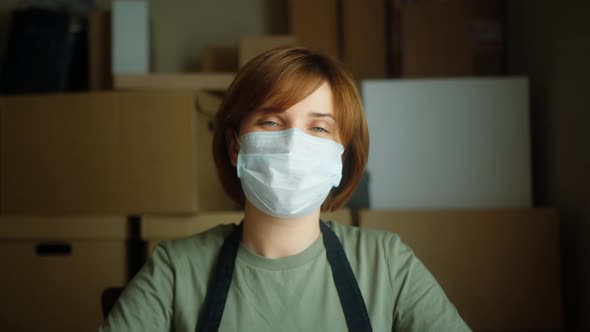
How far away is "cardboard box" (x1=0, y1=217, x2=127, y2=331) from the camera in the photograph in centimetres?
146

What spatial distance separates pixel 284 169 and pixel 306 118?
11cm

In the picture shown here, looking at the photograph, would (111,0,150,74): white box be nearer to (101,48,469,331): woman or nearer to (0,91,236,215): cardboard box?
(0,91,236,215): cardboard box

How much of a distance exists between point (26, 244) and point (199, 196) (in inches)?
22.9

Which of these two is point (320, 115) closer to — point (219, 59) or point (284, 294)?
point (284, 294)

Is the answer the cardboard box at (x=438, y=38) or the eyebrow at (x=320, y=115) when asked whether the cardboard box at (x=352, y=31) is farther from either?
the eyebrow at (x=320, y=115)

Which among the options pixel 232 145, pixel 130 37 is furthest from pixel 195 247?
pixel 130 37

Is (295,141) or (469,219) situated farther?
(469,219)

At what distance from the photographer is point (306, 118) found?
86 centimetres

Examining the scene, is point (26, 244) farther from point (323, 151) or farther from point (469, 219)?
point (469, 219)

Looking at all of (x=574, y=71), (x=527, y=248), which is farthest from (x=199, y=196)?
(x=574, y=71)

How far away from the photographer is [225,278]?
863mm

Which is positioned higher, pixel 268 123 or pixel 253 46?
pixel 253 46

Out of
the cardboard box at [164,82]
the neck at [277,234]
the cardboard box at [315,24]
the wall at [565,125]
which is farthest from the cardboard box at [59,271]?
the wall at [565,125]

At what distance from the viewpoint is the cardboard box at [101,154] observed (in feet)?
4.97
